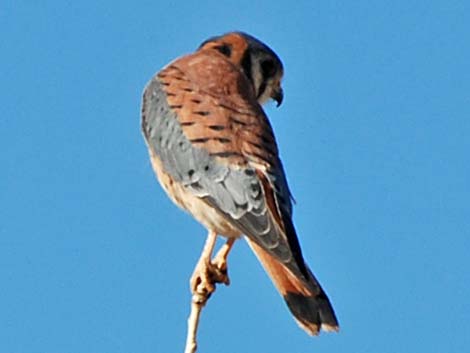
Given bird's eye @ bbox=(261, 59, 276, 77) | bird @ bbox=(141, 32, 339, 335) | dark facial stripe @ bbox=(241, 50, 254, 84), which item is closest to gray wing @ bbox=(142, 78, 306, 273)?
bird @ bbox=(141, 32, 339, 335)

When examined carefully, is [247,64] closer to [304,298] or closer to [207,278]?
[304,298]

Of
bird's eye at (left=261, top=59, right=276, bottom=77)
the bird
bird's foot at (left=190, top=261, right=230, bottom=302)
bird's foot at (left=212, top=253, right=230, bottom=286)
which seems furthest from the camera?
bird's eye at (left=261, top=59, right=276, bottom=77)

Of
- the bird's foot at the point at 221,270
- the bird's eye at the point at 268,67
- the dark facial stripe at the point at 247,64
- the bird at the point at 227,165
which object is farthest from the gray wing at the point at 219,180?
the bird's eye at the point at 268,67

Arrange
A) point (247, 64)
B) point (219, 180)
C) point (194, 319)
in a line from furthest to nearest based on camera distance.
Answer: point (247, 64) → point (219, 180) → point (194, 319)

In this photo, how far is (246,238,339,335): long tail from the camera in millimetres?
5203

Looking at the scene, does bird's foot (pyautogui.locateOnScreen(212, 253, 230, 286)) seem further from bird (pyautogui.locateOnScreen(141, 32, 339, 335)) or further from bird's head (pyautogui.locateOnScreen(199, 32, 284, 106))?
bird's head (pyautogui.locateOnScreen(199, 32, 284, 106))

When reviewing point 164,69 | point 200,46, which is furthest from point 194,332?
point 200,46

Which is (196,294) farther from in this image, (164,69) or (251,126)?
(164,69)

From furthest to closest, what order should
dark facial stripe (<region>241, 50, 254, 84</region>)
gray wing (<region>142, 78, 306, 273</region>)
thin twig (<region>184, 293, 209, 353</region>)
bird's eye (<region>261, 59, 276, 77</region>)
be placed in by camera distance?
bird's eye (<region>261, 59, 276, 77</region>)
dark facial stripe (<region>241, 50, 254, 84</region>)
gray wing (<region>142, 78, 306, 273</region>)
thin twig (<region>184, 293, 209, 353</region>)

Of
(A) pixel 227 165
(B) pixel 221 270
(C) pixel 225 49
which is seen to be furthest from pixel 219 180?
(C) pixel 225 49

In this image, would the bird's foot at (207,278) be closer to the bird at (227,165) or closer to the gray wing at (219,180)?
the bird at (227,165)

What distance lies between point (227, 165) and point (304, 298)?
2.58 ft

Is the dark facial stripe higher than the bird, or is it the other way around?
the dark facial stripe

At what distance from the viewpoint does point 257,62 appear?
23.2ft
